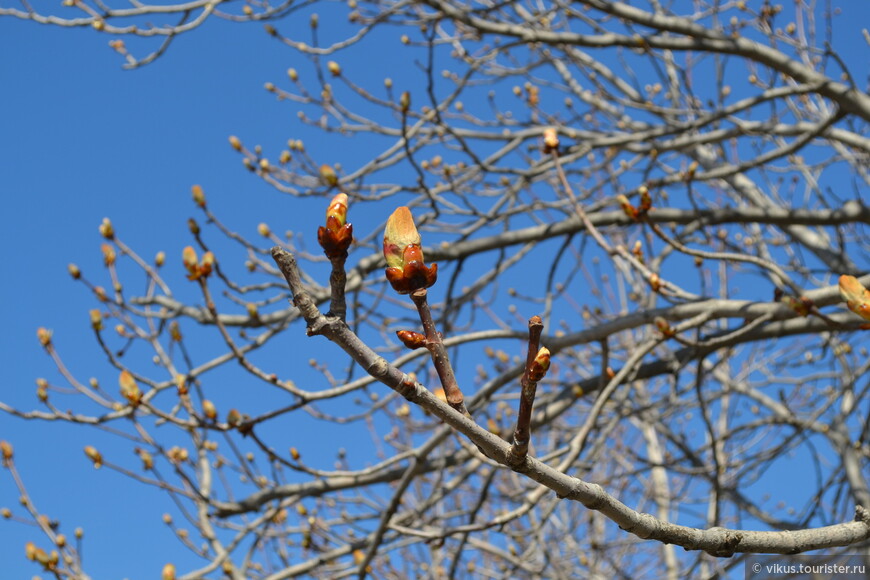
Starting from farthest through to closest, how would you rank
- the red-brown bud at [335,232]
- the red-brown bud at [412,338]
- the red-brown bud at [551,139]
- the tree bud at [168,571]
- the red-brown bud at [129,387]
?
the tree bud at [168,571]
the red-brown bud at [129,387]
the red-brown bud at [551,139]
the red-brown bud at [412,338]
the red-brown bud at [335,232]

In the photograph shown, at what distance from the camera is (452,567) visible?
3.46m

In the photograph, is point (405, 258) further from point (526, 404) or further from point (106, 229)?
point (106, 229)

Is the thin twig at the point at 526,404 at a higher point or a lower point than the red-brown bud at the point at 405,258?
lower

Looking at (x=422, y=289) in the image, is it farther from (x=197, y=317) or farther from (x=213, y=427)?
(x=197, y=317)

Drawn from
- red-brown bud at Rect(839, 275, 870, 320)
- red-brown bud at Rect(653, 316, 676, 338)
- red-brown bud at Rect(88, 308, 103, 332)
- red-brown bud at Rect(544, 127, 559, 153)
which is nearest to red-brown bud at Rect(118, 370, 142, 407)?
red-brown bud at Rect(88, 308, 103, 332)

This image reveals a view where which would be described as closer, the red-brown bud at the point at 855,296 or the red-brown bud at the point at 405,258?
the red-brown bud at the point at 405,258

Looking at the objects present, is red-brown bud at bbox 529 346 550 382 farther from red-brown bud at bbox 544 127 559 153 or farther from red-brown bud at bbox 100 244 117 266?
red-brown bud at bbox 100 244 117 266

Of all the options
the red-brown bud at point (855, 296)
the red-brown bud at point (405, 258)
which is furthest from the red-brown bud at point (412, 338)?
the red-brown bud at point (855, 296)

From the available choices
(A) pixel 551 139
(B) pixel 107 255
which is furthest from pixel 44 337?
(A) pixel 551 139

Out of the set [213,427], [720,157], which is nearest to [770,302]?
[213,427]

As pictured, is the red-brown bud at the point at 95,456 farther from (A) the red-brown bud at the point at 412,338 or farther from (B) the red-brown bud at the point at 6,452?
(A) the red-brown bud at the point at 412,338

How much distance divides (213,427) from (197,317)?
1.21 m

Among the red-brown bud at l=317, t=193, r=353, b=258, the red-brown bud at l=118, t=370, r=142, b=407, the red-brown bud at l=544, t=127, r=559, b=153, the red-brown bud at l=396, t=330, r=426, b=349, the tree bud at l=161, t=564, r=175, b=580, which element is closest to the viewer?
the red-brown bud at l=317, t=193, r=353, b=258

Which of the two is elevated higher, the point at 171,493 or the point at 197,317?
the point at 197,317
